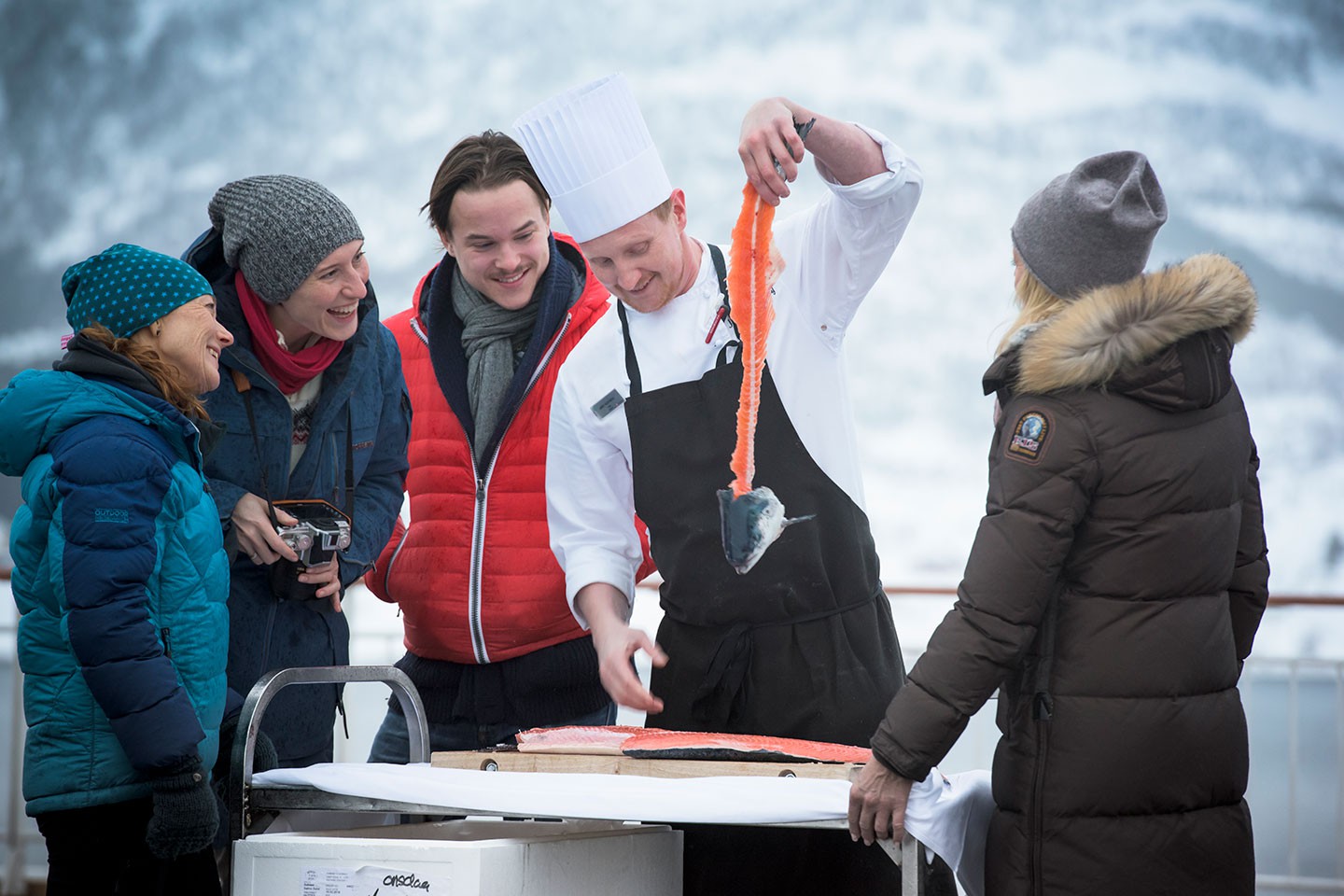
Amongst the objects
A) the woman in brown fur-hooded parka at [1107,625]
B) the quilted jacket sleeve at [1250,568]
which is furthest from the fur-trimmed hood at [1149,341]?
the quilted jacket sleeve at [1250,568]

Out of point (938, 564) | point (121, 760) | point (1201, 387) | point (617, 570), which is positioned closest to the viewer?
point (1201, 387)

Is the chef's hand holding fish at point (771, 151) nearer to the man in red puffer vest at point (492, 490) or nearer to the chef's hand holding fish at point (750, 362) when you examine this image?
the chef's hand holding fish at point (750, 362)

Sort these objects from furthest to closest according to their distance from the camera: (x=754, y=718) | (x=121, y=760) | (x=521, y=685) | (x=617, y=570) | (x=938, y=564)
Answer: (x=938, y=564) → (x=521, y=685) → (x=617, y=570) → (x=754, y=718) → (x=121, y=760)

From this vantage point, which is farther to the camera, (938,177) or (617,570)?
(938,177)

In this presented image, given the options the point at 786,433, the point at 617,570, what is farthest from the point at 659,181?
the point at 617,570

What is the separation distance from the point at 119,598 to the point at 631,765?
2.32 ft

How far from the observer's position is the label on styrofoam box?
1515 millimetres

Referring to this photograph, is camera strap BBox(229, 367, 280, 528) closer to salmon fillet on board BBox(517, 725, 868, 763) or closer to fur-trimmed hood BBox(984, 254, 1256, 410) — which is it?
salmon fillet on board BBox(517, 725, 868, 763)

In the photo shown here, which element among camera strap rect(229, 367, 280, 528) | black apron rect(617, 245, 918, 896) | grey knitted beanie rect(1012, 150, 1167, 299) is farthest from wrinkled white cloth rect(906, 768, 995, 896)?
camera strap rect(229, 367, 280, 528)

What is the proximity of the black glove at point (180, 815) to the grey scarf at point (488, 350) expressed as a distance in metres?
0.87

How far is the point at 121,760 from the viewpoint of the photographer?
175cm

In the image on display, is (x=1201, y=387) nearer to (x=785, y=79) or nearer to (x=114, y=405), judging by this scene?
(x=114, y=405)

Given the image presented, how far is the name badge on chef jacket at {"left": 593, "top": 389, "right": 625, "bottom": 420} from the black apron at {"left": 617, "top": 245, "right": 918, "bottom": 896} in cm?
8

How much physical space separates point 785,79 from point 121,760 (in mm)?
7362
